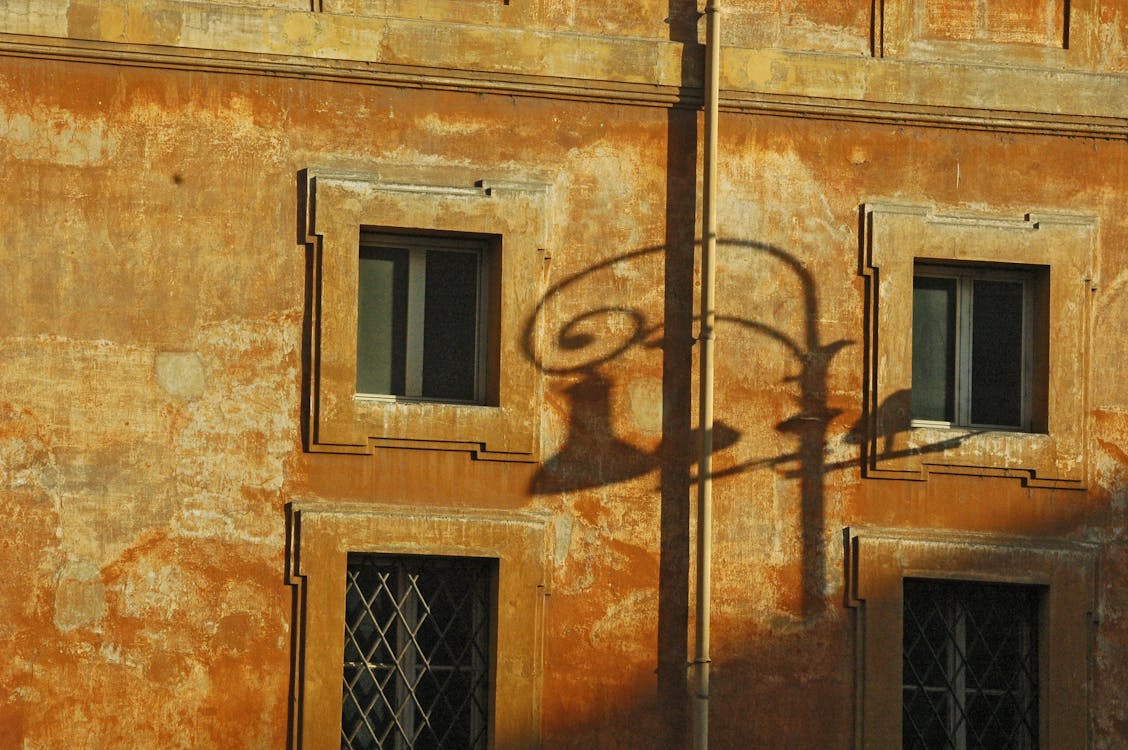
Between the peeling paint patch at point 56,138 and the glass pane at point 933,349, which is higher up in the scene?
the peeling paint patch at point 56,138

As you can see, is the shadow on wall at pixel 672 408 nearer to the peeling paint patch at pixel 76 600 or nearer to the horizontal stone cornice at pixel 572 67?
the horizontal stone cornice at pixel 572 67

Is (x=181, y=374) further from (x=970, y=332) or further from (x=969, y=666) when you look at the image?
(x=969, y=666)

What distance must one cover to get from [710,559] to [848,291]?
7.56 feet

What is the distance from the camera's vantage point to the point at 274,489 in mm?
16469

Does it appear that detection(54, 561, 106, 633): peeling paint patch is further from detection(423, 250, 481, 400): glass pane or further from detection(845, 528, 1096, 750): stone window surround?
detection(845, 528, 1096, 750): stone window surround

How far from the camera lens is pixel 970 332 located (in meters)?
17.7

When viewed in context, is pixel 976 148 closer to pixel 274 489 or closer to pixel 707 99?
pixel 707 99

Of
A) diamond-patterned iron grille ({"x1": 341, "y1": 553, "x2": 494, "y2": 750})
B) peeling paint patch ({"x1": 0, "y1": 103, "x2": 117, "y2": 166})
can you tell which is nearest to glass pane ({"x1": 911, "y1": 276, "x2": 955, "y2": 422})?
diamond-patterned iron grille ({"x1": 341, "y1": 553, "x2": 494, "y2": 750})

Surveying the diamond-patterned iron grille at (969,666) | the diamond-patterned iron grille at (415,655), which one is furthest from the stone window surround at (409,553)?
the diamond-patterned iron grille at (969,666)

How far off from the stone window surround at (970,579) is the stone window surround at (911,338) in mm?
498

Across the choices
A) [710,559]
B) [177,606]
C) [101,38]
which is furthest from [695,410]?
[101,38]

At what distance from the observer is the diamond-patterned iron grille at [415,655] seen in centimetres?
1650

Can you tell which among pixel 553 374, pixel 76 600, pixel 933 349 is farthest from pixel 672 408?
pixel 76 600

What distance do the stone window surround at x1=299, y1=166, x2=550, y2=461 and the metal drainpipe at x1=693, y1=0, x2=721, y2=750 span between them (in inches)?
47.6
